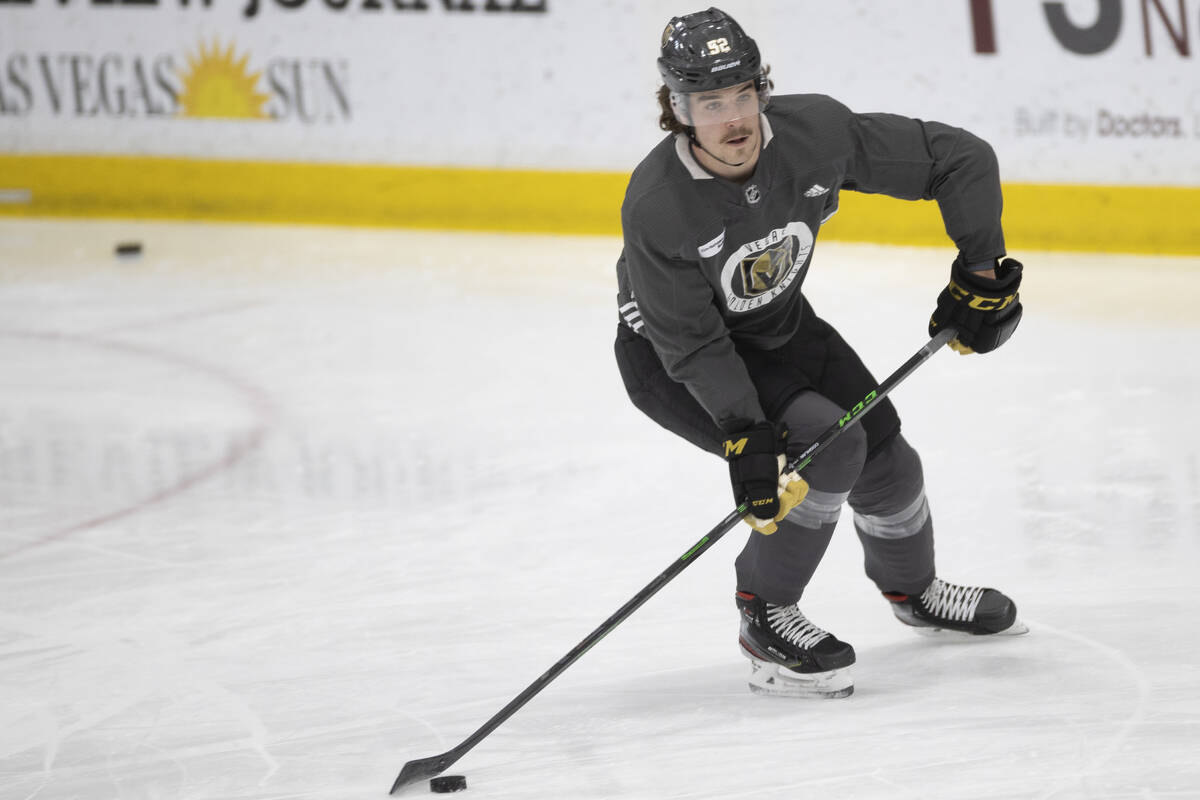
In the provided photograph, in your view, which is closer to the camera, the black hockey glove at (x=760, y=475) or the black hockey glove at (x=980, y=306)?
the black hockey glove at (x=760, y=475)

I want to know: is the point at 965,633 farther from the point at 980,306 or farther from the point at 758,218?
the point at 758,218

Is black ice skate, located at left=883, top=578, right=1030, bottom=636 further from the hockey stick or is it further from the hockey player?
the hockey stick

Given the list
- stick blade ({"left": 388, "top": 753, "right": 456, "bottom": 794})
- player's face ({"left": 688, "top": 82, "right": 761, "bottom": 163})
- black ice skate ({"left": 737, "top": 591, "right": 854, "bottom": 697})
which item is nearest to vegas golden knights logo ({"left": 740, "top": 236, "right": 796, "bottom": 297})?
player's face ({"left": 688, "top": 82, "right": 761, "bottom": 163})

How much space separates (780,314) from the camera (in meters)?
2.23

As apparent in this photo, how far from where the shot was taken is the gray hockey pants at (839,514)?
2.14 meters

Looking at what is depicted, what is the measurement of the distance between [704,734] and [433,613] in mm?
667

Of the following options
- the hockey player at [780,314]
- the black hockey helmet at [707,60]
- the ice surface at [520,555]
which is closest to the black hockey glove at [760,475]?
the hockey player at [780,314]

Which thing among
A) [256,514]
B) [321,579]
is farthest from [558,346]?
[321,579]

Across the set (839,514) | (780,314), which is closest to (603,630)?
(839,514)

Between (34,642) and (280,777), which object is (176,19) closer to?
(34,642)

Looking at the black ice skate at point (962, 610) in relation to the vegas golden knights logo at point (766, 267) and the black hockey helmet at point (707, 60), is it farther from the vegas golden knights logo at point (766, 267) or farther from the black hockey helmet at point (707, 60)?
the black hockey helmet at point (707, 60)

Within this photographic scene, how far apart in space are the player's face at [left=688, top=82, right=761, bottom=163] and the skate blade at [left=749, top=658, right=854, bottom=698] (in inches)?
29.7

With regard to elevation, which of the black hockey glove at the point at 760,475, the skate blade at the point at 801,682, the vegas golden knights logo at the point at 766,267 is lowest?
the skate blade at the point at 801,682

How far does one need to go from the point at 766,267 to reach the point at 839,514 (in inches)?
16.0
